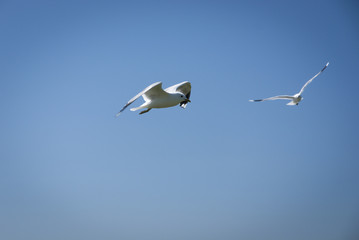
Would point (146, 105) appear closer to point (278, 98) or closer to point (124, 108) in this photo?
point (124, 108)

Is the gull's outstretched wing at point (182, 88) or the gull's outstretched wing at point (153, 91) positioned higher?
the gull's outstretched wing at point (182, 88)

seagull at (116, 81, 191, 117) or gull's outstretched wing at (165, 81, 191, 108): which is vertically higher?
gull's outstretched wing at (165, 81, 191, 108)

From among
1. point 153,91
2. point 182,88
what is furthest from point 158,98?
point 182,88

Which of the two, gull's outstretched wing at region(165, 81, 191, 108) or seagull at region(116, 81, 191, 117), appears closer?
seagull at region(116, 81, 191, 117)

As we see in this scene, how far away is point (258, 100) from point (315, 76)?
3293 mm

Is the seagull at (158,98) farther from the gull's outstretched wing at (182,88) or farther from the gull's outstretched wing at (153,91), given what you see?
the gull's outstretched wing at (182,88)

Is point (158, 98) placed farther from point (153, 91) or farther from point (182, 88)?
point (182, 88)

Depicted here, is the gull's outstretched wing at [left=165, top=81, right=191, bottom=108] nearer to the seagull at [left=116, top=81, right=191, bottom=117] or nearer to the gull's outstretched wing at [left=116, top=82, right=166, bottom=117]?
the seagull at [left=116, top=81, right=191, bottom=117]

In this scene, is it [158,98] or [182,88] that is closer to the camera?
[158,98]

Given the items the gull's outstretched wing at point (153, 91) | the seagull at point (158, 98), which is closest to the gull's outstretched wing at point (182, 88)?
the seagull at point (158, 98)

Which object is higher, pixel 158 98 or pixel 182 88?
pixel 182 88

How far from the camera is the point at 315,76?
20.1 m

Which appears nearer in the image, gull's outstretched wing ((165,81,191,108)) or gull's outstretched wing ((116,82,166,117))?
gull's outstretched wing ((116,82,166,117))

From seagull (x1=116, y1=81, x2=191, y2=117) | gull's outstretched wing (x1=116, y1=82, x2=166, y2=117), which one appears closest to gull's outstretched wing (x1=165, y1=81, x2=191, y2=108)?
seagull (x1=116, y1=81, x2=191, y2=117)
